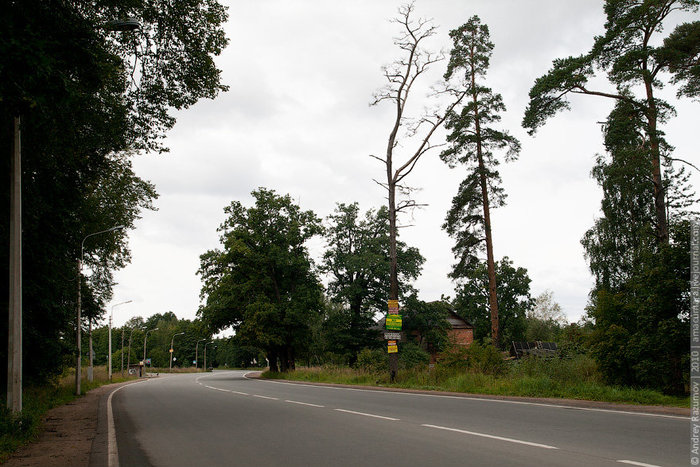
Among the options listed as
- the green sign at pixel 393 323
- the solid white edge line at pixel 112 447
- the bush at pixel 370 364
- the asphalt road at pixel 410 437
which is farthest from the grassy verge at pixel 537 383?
the solid white edge line at pixel 112 447

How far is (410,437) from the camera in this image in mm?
8305

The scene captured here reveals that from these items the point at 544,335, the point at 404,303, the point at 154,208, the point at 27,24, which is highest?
the point at 154,208

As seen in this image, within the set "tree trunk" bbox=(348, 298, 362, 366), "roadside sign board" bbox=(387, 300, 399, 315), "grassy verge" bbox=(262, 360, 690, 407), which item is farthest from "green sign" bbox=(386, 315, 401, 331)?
"tree trunk" bbox=(348, 298, 362, 366)

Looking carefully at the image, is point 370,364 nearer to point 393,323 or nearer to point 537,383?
point 393,323

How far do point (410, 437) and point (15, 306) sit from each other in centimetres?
808

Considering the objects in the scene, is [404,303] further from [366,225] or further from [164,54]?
[164,54]

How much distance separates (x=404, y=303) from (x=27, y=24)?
141 feet

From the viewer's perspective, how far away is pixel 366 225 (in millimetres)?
51312

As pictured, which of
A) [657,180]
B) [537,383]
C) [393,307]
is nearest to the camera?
[537,383]

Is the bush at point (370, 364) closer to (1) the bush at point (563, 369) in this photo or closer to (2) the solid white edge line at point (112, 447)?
(1) the bush at point (563, 369)

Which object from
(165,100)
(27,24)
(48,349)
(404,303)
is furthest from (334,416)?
(404,303)

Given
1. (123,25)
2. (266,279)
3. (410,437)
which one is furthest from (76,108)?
(266,279)

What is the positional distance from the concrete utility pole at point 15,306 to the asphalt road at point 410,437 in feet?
7.04

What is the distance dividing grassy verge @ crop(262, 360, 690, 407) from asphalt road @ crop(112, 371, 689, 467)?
220cm
